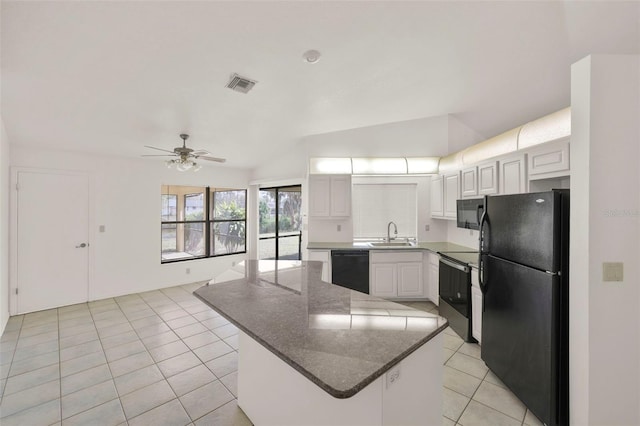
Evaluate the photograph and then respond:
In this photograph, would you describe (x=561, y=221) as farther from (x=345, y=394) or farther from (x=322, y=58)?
(x=322, y=58)

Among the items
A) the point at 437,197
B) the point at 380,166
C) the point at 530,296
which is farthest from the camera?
the point at 380,166

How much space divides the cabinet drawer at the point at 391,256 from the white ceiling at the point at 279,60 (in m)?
2.06

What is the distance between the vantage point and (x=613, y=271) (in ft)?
5.50

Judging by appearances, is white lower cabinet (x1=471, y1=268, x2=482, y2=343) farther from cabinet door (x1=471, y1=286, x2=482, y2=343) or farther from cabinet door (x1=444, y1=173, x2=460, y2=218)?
cabinet door (x1=444, y1=173, x2=460, y2=218)

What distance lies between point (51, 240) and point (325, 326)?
4837mm

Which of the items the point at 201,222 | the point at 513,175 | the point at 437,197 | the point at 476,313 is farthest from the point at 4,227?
the point at 513,175

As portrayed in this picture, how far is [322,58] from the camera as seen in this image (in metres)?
2.47

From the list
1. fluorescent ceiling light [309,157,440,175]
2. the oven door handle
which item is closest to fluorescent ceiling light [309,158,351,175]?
fluorescent ceiling light [309,157,440,175]

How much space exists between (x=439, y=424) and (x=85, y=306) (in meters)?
5.08

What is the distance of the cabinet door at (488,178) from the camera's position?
120 inches

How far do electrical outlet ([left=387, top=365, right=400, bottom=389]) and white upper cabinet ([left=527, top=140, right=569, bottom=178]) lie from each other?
2246mm

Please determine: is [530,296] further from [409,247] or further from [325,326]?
[409,247]

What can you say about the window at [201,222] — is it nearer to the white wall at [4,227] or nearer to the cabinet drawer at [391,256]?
the white wall at [4,227]

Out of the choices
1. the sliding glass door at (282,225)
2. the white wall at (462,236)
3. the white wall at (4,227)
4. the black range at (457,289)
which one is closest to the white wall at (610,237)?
the black range at (457,289)
